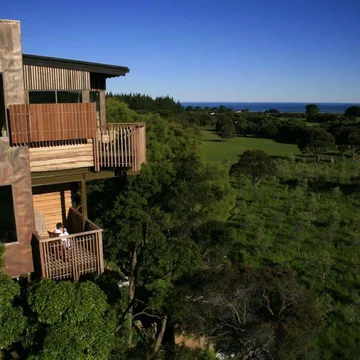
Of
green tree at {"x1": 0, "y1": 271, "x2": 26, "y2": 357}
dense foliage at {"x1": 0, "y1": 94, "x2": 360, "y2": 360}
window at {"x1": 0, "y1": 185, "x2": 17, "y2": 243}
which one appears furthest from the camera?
window at {"x1": 0, "y1": 185, "x2": 17, "y2": 243}

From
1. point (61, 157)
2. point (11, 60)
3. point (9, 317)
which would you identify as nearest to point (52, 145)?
point (61, 157)

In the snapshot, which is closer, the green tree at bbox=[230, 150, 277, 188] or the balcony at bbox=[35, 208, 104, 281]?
the balcony at bbox=[35, 208, 104, 281]

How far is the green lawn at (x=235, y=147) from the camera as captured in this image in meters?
57.1

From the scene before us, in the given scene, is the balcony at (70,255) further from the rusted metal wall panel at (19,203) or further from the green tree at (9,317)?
the green tree at (9,317)

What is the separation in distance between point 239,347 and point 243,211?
18641mm

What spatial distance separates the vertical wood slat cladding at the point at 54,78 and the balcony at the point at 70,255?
397 cm

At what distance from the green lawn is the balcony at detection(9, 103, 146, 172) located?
1631 inches

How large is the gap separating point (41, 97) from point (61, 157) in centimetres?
186

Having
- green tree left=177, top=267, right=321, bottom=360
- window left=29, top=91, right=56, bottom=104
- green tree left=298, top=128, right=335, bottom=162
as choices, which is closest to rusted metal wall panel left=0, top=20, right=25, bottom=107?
window left=29, top=91, right=56, bottom=104

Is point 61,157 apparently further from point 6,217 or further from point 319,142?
point 319,142

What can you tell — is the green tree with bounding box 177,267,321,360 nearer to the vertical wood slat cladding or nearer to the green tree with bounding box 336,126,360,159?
the vertical wood slat cladding

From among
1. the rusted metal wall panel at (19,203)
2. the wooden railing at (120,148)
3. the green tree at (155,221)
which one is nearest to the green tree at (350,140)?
the green tree at (155,221)

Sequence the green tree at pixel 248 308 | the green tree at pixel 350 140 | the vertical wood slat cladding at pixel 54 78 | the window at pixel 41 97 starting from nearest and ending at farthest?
the vertical wood slat cladding at pixel 54 78 → the window at pixel 41 97 → the green tree at pixel 248 308 → the green tree at pixel 350 140

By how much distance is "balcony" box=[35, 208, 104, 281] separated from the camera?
10.4 m
